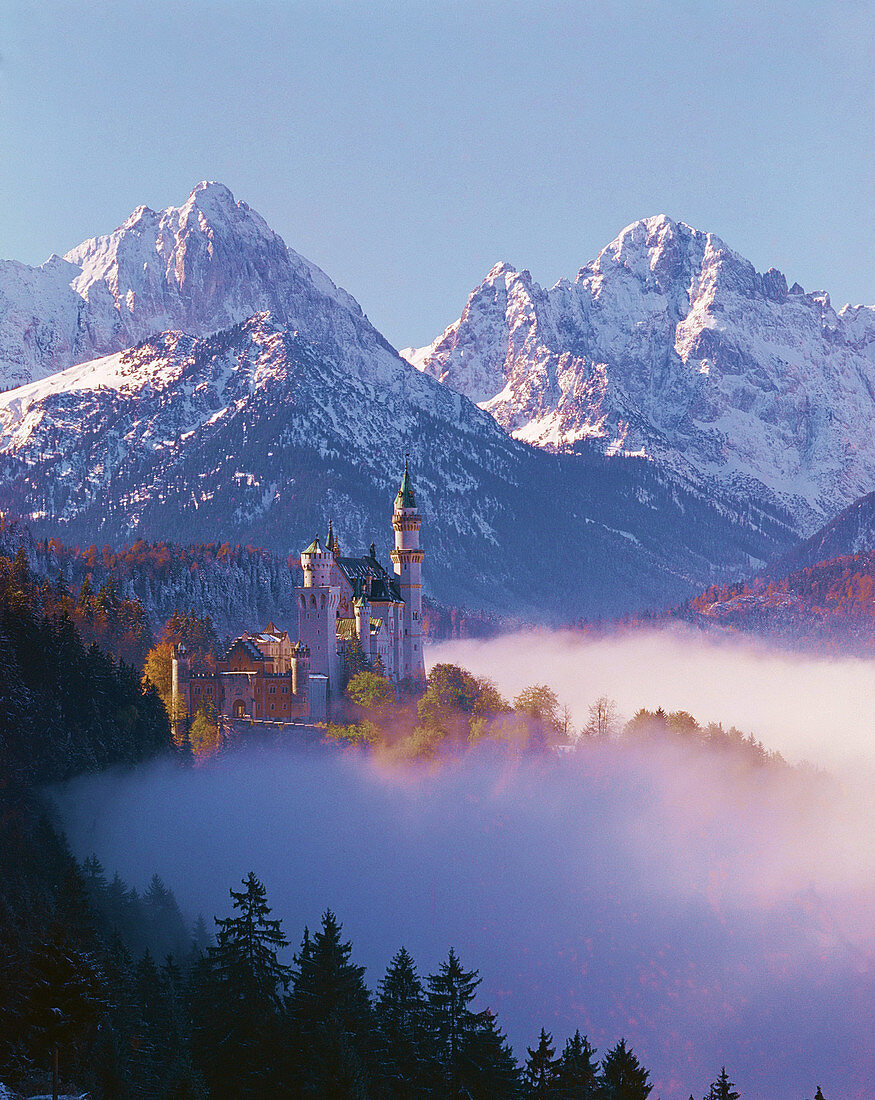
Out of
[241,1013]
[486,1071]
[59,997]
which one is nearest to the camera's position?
[59,997]

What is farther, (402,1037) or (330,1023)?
(402,1037)

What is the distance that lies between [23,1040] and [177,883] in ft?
359

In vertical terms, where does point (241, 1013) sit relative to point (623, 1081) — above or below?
above

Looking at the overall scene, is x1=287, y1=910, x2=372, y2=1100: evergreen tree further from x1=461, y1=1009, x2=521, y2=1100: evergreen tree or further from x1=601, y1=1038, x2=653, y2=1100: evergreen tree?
x1=601, y1=1038, x2=653, y2=1100: evergreen tree

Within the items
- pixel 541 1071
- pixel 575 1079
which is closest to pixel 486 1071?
pixel 541 1071

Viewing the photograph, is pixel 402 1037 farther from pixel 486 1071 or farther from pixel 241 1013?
pixel 241 1013

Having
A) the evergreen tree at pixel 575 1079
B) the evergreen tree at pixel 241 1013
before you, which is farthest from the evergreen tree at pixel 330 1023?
the evergreen tree at pixel 575 1079

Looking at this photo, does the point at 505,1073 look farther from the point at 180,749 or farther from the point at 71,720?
the point at 180,749

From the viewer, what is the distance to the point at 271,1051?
85.2 metres

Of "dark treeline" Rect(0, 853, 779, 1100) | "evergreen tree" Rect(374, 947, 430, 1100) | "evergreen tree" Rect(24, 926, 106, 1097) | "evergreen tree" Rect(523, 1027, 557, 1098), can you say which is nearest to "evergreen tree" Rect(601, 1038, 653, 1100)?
"dark treeline" Rect(0, 853, 779, 1100)

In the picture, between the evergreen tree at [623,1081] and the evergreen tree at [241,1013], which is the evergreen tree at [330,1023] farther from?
the evergreen tree at [623,1081]

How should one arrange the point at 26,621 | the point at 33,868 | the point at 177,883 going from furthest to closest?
1. the point at 177,883
2. the point at 26,621
3. the point at 33,868

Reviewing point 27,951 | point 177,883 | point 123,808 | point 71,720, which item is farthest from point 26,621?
point 27,951

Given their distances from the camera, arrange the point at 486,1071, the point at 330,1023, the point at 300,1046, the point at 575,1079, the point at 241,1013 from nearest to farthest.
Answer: the point at 330,1023 → the point at 300,1046 → the point at 241,1013 → the point at 486,1071 → the point at 575,1079
